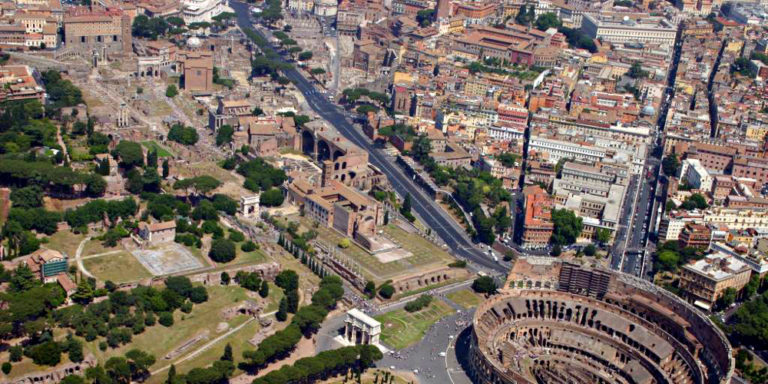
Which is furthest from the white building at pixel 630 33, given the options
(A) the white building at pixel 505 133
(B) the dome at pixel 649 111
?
(A) the white building at pixel 505 133

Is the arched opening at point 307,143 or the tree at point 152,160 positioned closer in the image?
the tree at point 152,160

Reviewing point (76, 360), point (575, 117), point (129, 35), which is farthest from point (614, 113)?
point (76, 360)

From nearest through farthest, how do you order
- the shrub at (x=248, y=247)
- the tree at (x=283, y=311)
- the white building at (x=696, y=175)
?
the tree at (x=283, y=311) → the shrub at (x=248, y=247) → the white building at (x=696, y=175)

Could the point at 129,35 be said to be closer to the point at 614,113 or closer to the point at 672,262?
the point at 614,113

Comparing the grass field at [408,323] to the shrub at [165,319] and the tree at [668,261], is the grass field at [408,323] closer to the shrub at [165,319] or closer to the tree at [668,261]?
the shrub at [165,319]

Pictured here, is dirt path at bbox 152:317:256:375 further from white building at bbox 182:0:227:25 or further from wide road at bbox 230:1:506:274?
white building at bbox 182:0:227:25

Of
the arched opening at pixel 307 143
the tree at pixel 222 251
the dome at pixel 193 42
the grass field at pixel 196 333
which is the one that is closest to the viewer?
the grass field at pixel 196 333

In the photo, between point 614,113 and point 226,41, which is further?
point 226,41
